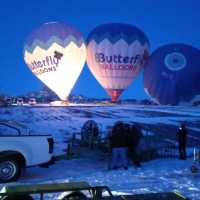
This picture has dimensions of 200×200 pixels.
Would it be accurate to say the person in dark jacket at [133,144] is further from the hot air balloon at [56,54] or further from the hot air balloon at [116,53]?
the hot air balloon at [56,54]

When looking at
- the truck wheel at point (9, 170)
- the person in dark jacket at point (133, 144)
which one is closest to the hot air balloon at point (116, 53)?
the person in dark jacket at point (133, 144)

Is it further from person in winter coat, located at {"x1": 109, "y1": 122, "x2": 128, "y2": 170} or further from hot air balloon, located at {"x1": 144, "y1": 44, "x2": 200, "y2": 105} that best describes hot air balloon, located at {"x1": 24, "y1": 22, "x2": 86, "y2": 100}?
person in winter coat, located at {"x1": 109, "y1": 122, "x2": 128, "y2": 170}

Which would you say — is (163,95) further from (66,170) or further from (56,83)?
(66,170)

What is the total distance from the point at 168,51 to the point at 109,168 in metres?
43.4

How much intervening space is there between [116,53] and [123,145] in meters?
40.7

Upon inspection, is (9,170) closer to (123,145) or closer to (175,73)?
(123,145)

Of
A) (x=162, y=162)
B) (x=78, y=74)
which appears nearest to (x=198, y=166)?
(x=162, y=162)

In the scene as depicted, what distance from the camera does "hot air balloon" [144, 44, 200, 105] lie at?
5384cm

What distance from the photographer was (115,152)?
12852mm

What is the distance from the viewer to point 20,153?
10.9 m

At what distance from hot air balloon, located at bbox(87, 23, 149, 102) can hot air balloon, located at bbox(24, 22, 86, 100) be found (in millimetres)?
2008

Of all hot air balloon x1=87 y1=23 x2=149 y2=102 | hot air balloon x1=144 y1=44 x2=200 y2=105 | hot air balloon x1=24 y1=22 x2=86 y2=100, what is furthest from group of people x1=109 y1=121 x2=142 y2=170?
hot air balloon x1=144 y1=44 x2=200 y2=105

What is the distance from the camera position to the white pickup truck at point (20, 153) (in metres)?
10.8

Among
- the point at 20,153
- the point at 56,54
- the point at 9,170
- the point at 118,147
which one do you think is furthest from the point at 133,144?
the point at 56,54
